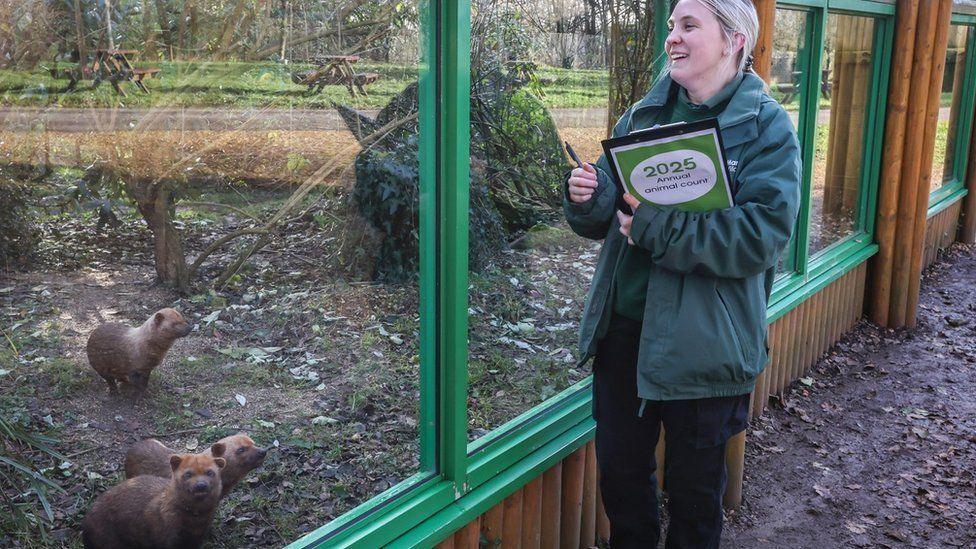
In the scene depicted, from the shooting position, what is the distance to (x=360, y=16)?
2070mm

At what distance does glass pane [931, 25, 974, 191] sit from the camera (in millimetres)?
7965

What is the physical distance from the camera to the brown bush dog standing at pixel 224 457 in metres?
1.72

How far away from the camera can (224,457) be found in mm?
1890

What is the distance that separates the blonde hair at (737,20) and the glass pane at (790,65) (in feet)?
6.46

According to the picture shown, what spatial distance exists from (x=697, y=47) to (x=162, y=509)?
1634 mm

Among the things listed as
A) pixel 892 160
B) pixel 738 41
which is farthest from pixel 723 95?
pixel 892 160

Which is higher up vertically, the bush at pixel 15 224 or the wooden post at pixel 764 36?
the wooden post at pixel 764 36

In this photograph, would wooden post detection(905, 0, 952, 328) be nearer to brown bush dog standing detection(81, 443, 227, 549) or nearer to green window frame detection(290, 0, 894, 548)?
green window frame detection(290, 0, 894, 548)

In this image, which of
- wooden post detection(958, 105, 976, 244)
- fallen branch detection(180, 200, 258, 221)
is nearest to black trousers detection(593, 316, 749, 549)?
fallen branch detection(180, 200, 258, 221)

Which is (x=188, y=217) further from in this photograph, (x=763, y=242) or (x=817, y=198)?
(x=817, y=198)

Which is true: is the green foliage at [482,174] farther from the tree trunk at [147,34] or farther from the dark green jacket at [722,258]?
the tree trunk at [147,34]

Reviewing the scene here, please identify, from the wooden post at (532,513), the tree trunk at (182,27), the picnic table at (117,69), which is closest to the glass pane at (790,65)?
the wooden post at (532,513)

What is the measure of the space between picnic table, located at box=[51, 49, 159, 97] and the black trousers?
4.48 feet

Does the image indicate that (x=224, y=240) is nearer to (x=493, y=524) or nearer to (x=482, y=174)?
(x=482, y=174)
